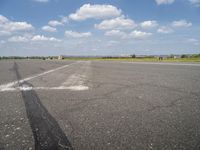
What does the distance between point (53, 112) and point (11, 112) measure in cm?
89

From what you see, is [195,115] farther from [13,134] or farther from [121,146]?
[13,134]

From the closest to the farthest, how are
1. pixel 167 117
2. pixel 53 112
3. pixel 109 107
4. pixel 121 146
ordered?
1. pixel 121 146
2. pixel 167 117
3. pixel 53 112
4. pixel 109 107

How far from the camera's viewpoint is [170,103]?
14.8ft

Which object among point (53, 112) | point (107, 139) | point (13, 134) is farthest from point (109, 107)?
point (13, 134)

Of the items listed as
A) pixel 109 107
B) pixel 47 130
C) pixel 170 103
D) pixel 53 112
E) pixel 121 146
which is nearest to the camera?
pixel 121 146

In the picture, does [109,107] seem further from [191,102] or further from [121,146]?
[191,102]

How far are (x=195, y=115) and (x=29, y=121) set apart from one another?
126 inches

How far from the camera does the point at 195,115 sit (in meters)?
3.58

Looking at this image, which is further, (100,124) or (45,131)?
(100,124)

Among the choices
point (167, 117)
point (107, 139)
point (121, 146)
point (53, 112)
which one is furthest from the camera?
point (53, 112)

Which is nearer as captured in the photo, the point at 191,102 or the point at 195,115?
the point at 195,115

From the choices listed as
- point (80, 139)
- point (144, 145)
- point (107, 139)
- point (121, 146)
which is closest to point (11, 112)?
point (80, 139)

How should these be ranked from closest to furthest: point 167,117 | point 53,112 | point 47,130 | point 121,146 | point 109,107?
point 121,146
point 47,130
point 167,117
point 53,112
point 109,107

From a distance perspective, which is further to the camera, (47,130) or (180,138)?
(47,130)
